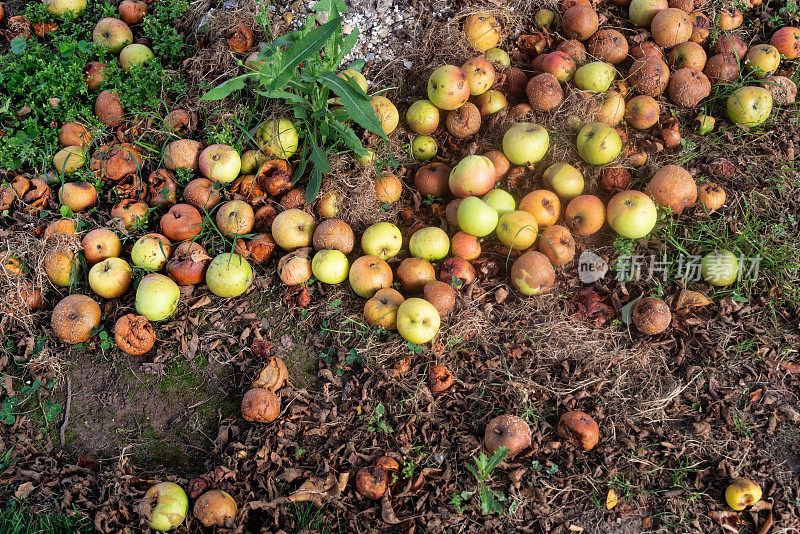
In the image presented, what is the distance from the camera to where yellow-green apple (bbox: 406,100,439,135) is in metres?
5.08

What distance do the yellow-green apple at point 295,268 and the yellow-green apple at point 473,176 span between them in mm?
1507

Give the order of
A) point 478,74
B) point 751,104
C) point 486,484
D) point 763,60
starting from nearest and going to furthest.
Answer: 1. point 486,484
2. point 478,74
3. point 751,104
4. point 763,60

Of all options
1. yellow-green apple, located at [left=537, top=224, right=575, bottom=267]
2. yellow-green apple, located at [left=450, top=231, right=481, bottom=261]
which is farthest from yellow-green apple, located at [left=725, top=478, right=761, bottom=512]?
yellow-green apple, located at [left=450, top=231, right=481, bottom=261]

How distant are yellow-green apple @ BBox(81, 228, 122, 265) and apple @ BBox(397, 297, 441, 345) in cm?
268

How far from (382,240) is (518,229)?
1.18 m

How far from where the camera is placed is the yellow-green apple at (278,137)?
490 centimetres

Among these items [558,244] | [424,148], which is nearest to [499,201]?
[558,244]

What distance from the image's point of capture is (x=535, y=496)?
11.8ft

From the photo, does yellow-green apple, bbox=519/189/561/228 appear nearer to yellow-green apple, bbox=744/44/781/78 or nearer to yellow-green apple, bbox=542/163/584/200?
yellow-green apple, bbox=542/163/584/200

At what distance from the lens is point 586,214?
457 centimetres

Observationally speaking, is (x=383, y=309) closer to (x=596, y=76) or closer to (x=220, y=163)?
(x=220, y=163)

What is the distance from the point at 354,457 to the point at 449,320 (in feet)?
4.37

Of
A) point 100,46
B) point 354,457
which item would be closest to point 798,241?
point 354,457

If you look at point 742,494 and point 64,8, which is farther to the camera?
point 64,8
